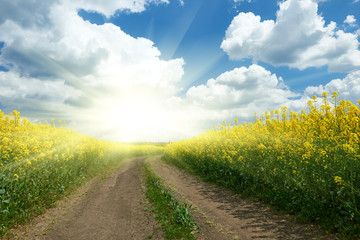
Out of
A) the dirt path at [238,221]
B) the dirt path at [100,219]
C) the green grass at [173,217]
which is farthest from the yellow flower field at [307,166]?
the dirt path at [100,219]

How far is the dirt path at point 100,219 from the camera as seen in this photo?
25.0 feet

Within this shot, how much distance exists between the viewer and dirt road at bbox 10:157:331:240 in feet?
23.3

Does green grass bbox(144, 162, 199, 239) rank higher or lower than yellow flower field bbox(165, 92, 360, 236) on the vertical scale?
lower

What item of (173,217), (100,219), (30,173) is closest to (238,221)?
(173,217)

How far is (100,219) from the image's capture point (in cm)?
902

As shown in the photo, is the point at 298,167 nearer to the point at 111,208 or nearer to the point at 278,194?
the point at 278,194

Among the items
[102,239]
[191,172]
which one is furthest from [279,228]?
[191,172]

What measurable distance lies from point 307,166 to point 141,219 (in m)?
7.30

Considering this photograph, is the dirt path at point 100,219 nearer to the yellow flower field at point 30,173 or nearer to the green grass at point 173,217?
the green grass at point 173,217

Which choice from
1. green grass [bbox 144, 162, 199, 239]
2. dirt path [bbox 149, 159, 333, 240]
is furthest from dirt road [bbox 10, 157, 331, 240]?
green grass [bbox 144, 162, 199, 239]

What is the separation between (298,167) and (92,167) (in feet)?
54.7

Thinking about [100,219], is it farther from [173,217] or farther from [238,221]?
[238,221]

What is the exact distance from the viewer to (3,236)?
285 inches

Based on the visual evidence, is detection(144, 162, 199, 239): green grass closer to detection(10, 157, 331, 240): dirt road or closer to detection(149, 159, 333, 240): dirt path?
detection(10, 157, 331, 240): dirt road
